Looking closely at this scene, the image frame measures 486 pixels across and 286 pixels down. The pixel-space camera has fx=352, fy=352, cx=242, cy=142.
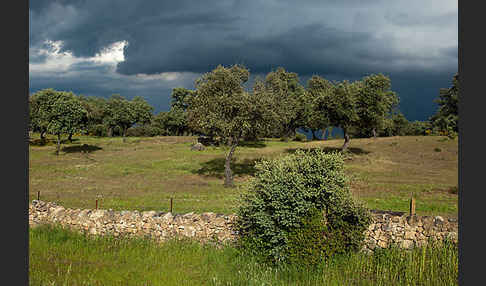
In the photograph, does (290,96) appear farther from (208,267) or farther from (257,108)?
(208,267)

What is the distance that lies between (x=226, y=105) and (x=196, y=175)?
39.9ft

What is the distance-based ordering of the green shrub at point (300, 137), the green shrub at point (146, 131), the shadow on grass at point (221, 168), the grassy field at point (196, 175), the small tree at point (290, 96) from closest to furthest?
the grassy field at point (196, 175), the shadow on grass at point (221, 168), the small tree at point (290, 96), the green shrub at point (300, 137), the green shrub at point (146, 131)

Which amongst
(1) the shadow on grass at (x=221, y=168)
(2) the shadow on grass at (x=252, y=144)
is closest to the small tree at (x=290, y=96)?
(2) the shadow on grass at (x=252, y=144)

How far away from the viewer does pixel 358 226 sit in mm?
12672

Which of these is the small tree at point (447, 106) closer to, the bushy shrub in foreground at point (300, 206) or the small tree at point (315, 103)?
the small tree at point (315, 103)

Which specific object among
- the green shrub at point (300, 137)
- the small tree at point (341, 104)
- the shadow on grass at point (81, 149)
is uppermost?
the small tree at point (341, 104)

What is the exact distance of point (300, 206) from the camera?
11578mm

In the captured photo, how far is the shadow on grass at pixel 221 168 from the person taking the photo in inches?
1783

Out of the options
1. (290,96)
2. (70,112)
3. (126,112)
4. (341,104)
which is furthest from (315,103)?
(126,112)

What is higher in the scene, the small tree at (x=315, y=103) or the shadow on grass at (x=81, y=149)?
the small tree at (x=315, y=103)

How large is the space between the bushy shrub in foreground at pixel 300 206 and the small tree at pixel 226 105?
22694mm

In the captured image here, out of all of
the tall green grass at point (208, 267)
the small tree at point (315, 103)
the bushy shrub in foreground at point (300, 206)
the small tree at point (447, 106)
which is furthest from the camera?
the small tree at point (447, 106)

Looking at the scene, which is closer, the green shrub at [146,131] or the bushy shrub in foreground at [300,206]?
the bushy shrub in foreground at [300,206]
